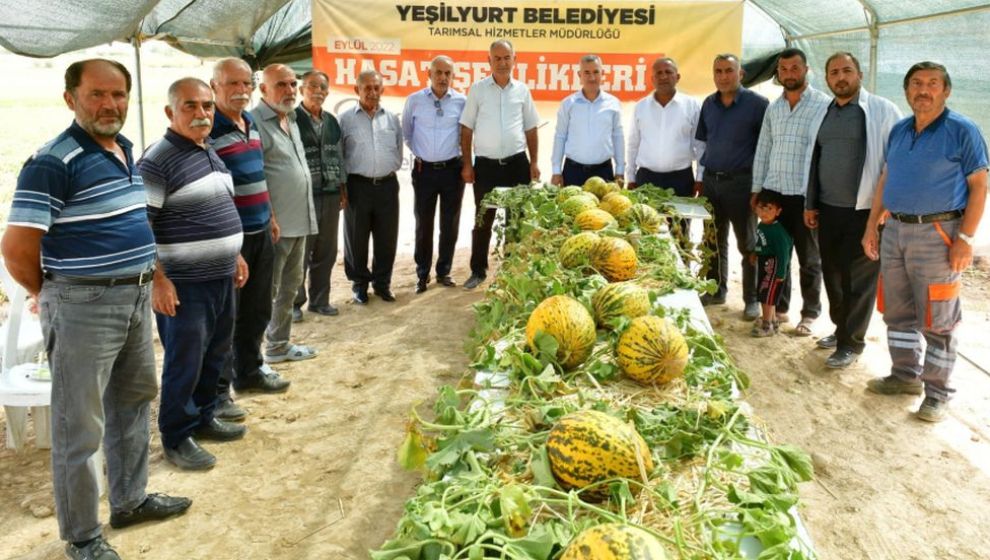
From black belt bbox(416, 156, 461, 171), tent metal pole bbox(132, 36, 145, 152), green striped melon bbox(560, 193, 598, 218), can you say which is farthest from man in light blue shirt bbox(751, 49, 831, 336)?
tent metal pole bbox(132, 36, 145, 152)

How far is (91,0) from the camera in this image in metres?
5.84

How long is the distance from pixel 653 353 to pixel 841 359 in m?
3.84

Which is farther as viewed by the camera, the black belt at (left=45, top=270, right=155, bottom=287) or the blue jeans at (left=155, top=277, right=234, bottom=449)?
the blue jeans at (left=155, top=277, right=234, bottom=449)

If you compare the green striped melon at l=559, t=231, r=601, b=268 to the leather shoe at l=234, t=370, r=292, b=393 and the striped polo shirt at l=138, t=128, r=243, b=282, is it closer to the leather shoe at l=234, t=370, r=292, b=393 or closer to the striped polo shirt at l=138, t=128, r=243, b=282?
the striped polo shirt at l=138, t=128, r=243, b=282

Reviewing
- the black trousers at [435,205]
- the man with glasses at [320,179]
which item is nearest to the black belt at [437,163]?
the black trousers at [435,205]

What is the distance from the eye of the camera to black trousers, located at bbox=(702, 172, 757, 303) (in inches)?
265

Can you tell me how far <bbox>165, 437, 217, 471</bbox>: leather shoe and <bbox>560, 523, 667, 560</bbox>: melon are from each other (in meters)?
3.22

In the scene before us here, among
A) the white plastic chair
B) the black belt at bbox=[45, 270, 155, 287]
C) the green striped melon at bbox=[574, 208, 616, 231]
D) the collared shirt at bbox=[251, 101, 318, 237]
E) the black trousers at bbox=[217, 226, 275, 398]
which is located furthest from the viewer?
the collared shirt at bbox=[251, 101, 318, 237]

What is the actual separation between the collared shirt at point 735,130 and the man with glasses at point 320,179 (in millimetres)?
3262

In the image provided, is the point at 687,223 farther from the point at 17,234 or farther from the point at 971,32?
the point at 17,234

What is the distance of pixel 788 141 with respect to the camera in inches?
242

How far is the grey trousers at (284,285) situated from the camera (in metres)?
5.39

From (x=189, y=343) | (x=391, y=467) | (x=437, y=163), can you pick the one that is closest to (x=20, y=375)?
(x=189, y=343)

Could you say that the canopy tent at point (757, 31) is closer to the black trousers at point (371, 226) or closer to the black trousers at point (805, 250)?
the black trousers at point (805, 250)
